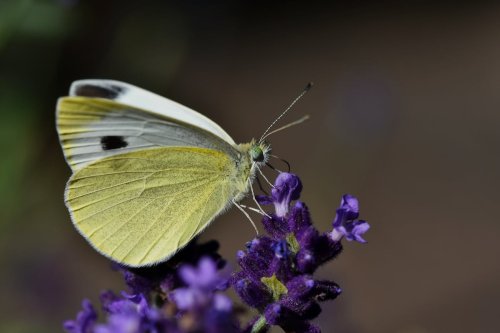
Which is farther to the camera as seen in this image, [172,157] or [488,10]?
[488,10]

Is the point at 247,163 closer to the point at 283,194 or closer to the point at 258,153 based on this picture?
the point at 258,153

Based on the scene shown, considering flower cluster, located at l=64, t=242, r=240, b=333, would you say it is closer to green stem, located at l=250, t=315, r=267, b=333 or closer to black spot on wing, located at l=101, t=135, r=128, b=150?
green stem, located at l=250, t=315, r=267, b=333

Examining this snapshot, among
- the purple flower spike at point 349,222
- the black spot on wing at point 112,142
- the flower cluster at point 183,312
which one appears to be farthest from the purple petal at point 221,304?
the black spot on wing at point 112,142

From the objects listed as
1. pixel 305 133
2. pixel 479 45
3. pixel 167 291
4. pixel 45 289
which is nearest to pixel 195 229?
pixel 167 291

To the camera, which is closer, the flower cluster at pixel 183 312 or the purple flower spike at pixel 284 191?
the flower cluster at pixel 183 312

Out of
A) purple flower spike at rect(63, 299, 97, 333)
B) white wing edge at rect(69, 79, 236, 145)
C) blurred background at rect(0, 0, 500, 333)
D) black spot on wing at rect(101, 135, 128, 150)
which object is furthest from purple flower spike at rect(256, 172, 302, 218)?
blurred background at rect(0, 0, 500, 333)

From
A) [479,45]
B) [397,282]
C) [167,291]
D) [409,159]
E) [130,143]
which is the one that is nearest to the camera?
[167,291]

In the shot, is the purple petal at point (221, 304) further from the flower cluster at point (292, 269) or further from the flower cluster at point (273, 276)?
the flower cluster at point (292, 269)

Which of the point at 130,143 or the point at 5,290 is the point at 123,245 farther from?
the point at 5,290

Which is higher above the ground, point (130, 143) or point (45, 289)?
point (130, 143)
